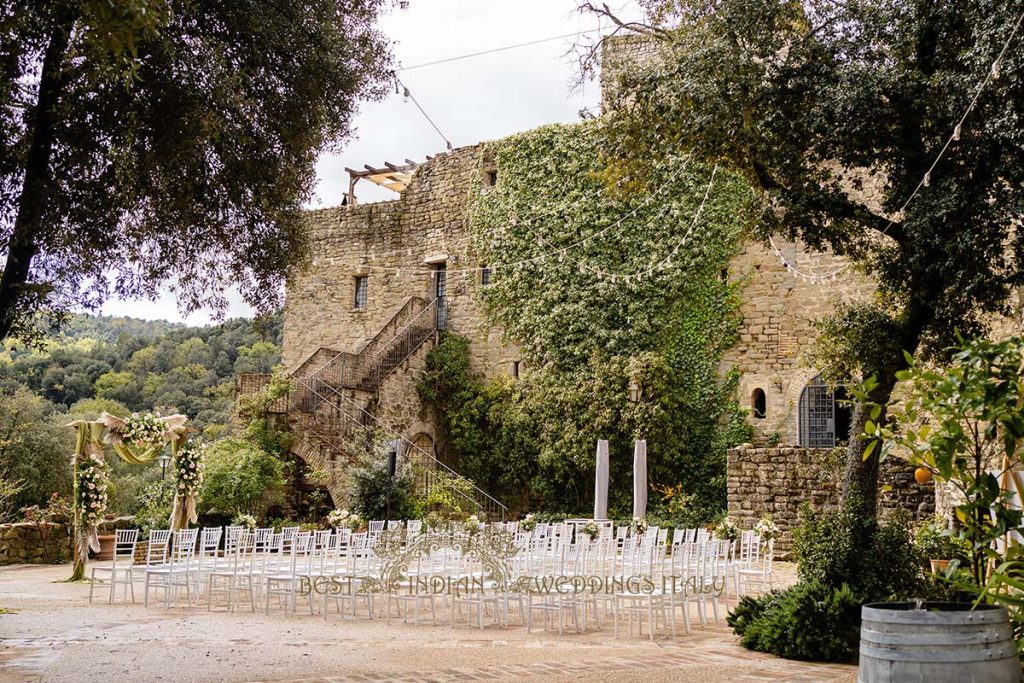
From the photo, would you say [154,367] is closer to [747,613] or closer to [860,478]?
[747,613]

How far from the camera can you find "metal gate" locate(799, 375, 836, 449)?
50.4 feet

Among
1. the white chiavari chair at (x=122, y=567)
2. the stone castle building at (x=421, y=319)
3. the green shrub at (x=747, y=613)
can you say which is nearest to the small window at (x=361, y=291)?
the stone castle building at (x=421, y=319)

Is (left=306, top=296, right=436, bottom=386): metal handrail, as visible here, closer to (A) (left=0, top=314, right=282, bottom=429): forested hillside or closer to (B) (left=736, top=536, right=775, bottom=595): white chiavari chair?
(A) (left=0, top=314, right=282, bottom=429): forested hillside

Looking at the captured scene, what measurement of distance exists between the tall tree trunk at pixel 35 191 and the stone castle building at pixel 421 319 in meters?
7.75

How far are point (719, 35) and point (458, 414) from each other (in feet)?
38.1

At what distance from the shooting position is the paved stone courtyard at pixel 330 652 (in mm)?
5555

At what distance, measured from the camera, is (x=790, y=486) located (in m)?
14.0

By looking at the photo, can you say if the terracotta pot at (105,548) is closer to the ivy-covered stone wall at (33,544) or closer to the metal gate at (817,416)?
the ivy-covered stone wall at (33,544)

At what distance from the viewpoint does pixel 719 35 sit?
8.52 meters

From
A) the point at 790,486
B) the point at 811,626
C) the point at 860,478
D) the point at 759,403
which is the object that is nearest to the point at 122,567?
the point at 811,626

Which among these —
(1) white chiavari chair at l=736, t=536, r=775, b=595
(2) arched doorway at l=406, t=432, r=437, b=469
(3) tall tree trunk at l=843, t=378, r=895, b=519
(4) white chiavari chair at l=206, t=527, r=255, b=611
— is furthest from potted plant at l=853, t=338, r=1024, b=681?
(2) arched doorway at l=406, t=432, r=437, b=469

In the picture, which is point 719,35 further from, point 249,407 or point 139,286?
point 249,407

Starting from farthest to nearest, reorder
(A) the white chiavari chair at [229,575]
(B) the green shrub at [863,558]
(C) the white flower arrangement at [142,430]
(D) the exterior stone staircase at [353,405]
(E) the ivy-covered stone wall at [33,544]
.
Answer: (D) the exterior stone staircase at [353,405] → (E) the ivy-covered stone wall at [33,544] → (C) the white flower arrangement at [142,430] → (A) the white chiavari chair at [229,575] → (B) the green shrub at [863,558]

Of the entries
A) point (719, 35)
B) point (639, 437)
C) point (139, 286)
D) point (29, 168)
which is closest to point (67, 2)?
point (29, 168)
